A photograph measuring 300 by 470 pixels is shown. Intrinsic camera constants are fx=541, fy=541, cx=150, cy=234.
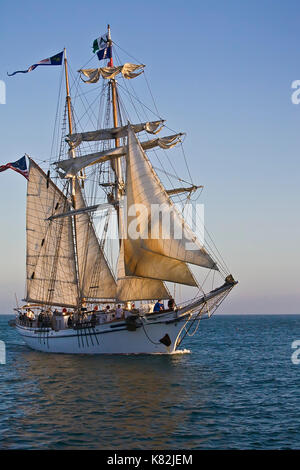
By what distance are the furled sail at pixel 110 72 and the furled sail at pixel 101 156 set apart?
286 inches

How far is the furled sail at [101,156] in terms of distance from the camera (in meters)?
50.6

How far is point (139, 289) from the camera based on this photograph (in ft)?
150

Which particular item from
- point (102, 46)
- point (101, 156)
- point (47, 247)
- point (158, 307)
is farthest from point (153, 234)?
point (102, 46)

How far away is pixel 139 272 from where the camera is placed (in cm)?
4188

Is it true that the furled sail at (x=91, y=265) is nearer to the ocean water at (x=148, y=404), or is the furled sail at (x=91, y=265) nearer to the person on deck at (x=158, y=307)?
the person on deck at (x=158, y=307)

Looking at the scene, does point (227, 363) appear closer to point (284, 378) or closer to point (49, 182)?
point (284, 378)

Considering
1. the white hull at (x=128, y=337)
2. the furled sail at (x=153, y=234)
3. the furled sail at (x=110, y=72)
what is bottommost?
the white hull at (x=128, y=337)

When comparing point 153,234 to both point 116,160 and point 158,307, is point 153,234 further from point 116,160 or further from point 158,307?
point 116,160

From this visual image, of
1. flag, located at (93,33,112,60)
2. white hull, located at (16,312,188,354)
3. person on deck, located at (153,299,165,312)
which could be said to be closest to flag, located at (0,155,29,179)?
flag, located at (93,33,112,60)

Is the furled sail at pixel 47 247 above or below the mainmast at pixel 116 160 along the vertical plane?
below

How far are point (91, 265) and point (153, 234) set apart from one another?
14.9m

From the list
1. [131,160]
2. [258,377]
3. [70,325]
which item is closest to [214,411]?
[258,377]

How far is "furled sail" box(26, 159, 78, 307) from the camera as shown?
180ft

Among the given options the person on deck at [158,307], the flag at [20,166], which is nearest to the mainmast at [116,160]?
the flag at [20,166]
